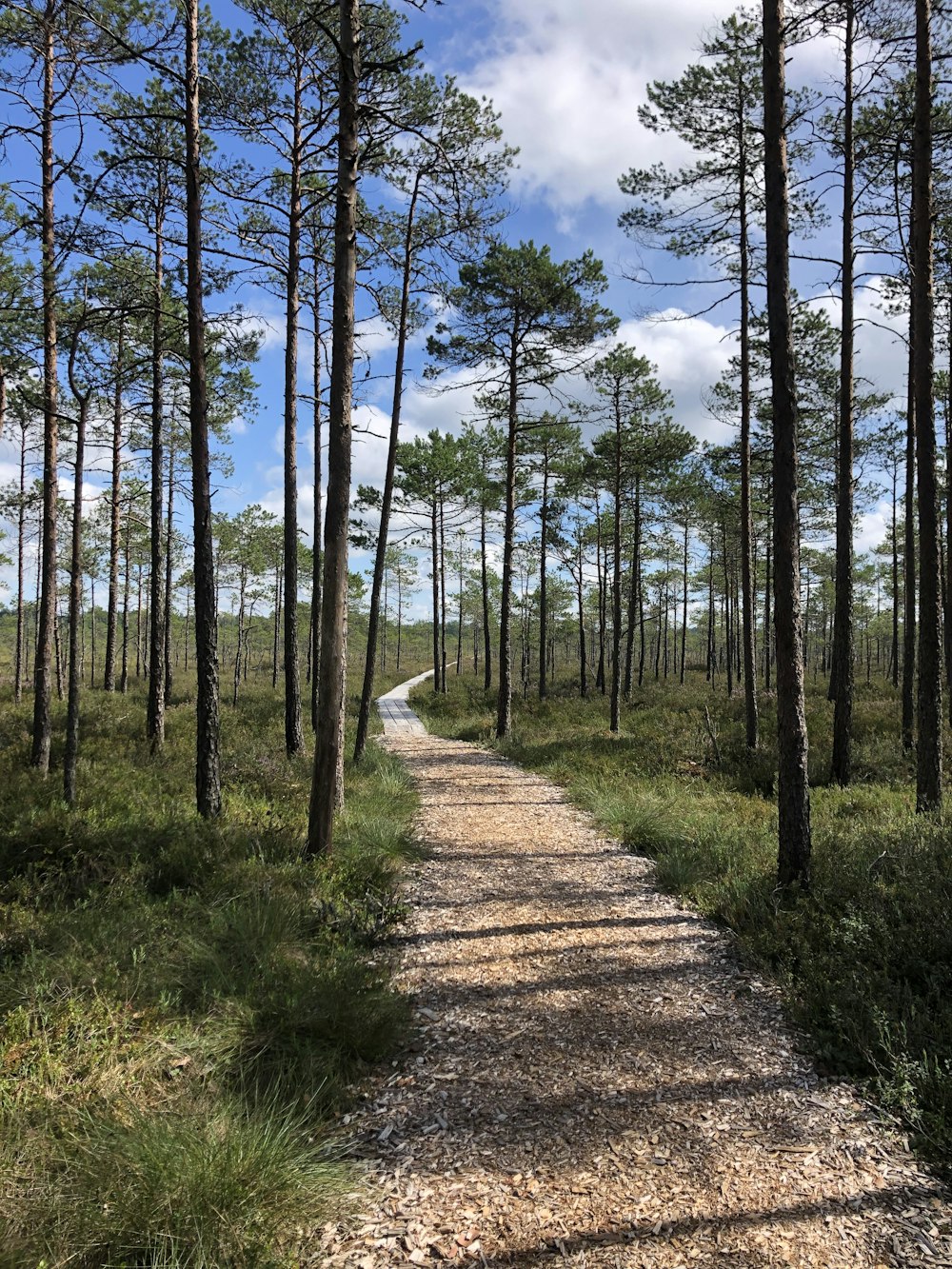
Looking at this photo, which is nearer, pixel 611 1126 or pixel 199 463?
pixel 611 1126

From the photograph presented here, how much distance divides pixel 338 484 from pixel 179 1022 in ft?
15.6

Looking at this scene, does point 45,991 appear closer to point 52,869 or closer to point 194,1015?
point 194,1015

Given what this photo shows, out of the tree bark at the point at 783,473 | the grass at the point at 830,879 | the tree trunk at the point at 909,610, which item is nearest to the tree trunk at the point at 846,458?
the grass at the point at 830,879

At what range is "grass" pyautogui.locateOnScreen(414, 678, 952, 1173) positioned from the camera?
371cm

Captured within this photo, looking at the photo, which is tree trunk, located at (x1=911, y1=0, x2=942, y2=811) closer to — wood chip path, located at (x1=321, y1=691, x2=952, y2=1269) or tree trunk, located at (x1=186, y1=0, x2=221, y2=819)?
wood chip path, located at (x1=321, y1=691, x2=952, y2=1269)

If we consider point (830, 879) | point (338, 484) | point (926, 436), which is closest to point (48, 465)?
point (338, 484)

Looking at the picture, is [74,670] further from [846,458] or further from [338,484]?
[846,458]

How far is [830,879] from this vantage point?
19.1 feet

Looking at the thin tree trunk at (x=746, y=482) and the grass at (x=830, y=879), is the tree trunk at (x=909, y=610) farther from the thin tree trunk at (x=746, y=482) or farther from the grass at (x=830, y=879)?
the thin tree trunk at (x=746, y=482)

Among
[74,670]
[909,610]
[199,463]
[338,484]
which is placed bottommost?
[74,670]

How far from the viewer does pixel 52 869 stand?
232 inches

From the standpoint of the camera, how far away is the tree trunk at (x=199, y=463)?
23.9ft

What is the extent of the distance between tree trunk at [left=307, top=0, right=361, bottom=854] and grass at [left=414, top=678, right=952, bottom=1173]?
3771 millimetres

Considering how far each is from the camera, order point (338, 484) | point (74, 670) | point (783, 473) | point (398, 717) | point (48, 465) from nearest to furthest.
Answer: point (783, 473)
point (338, 484)
point (74, 670)
point (48, 465)
point (398, 717)
